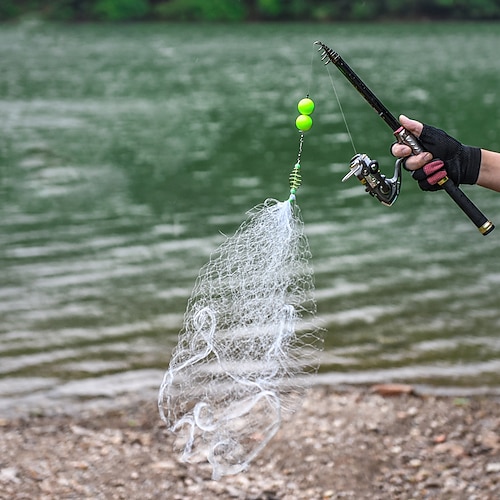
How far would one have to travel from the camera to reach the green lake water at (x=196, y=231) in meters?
8.59

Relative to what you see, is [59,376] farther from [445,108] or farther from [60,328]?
[445,108]

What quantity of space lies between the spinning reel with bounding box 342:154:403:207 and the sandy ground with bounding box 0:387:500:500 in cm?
253

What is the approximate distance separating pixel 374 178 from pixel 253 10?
81381 millimetres

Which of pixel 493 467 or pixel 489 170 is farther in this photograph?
pixel 493 467

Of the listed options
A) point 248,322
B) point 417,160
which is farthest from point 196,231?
point 417,160

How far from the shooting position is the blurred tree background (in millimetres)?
76938

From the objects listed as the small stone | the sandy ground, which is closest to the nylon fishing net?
the sandy ground

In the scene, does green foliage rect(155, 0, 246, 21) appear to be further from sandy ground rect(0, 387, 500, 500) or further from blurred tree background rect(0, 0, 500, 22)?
sandy ground rect(0, 387, 500, 500)

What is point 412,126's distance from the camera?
13.8 feet

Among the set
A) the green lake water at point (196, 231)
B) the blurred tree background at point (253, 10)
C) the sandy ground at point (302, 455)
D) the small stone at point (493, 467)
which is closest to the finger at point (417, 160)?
the sandy ground at point (302, 455)

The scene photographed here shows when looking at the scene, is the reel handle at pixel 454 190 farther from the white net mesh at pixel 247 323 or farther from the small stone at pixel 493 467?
the small stone at pixel 493 467

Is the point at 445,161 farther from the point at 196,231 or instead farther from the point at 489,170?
the point at 196,231

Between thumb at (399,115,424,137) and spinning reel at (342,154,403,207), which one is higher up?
thumb at (399,115,424,137)

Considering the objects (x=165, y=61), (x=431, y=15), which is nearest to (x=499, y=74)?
(x=165, y=61)
